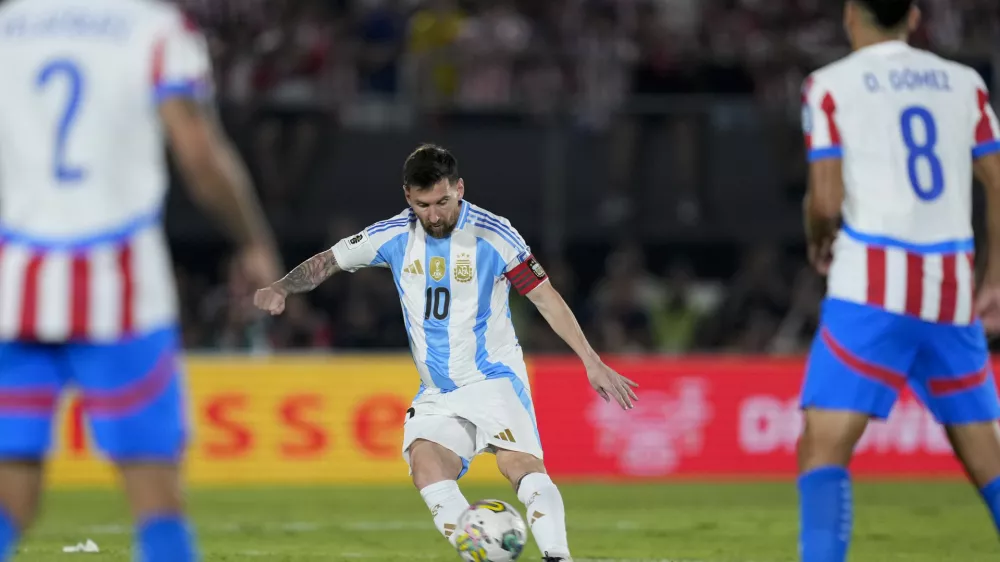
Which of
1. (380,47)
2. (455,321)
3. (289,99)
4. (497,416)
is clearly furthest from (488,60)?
(497,416)

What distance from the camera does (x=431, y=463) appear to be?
7359 millimetres

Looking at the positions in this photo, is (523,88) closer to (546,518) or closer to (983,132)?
(546,518)

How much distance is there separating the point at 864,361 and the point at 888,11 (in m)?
1.23

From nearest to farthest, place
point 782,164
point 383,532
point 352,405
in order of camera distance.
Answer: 1. point 383,532
2. point 352,405
3. point 782,164

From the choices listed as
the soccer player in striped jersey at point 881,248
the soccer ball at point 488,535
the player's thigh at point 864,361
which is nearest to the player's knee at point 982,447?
the soccer player in striped jersey at point 881,248

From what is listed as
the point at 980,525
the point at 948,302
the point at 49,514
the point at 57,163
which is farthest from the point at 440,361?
the point at 49,514

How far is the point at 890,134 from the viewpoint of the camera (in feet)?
17.9

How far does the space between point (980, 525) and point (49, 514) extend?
23.1ft

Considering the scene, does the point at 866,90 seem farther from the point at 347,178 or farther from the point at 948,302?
the point at 347,178

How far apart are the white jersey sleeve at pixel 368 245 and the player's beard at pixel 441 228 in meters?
0.15

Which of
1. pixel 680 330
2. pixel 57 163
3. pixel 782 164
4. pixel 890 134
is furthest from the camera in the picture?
→ pixel 782 164

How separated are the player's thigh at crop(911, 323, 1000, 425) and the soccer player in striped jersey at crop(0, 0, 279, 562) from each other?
241 centimetres

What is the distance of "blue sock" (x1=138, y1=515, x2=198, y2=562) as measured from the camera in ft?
14.7

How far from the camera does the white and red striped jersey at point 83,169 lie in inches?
174
